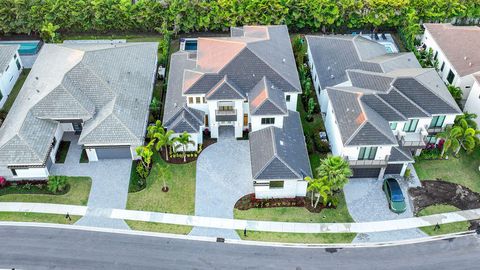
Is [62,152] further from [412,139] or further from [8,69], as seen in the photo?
[412,139]

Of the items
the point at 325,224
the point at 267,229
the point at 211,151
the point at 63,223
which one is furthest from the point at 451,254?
the point at 63,223

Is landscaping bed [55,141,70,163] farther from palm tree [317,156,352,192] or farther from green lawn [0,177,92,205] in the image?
palm tree [317,156,352,192]

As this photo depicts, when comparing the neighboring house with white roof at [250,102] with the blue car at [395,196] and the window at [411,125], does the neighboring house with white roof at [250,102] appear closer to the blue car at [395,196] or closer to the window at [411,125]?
the blue car at [395,196]

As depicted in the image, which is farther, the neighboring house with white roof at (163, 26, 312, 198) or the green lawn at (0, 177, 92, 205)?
the green lawn at (0, 177, 92, 205)

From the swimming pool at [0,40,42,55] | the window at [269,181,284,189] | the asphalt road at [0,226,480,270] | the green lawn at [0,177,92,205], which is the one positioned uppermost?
the swimming pool at [0,40,42,55]

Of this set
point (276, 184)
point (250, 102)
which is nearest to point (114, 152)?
point (250, 102)

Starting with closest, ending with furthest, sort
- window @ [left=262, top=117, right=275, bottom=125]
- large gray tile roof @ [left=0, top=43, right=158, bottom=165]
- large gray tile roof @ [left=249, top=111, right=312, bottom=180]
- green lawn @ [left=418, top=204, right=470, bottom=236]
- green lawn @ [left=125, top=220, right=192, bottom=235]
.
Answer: green lawn @ [left=125, top=220, right=192, bottom=235] → green lawn @ [left=418, top=204, right=470, bottom=236] → large gray tile roof @ [left=249, top=111, right=312, bottom=180] → large gray tile roof @ [left=0, top=43, right=158, bottom=165] → window @ [left=262, top=117, right=275, bottom=125]

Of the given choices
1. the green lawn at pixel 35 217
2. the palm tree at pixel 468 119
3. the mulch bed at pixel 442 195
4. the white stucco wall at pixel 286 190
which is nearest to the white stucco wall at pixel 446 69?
the palm tree at pixel 468 119

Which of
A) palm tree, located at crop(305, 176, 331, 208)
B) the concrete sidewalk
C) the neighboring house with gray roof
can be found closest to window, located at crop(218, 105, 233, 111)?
the neighboring house with gray roof

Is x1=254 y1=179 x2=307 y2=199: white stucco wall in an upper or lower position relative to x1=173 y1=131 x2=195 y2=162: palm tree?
lower
